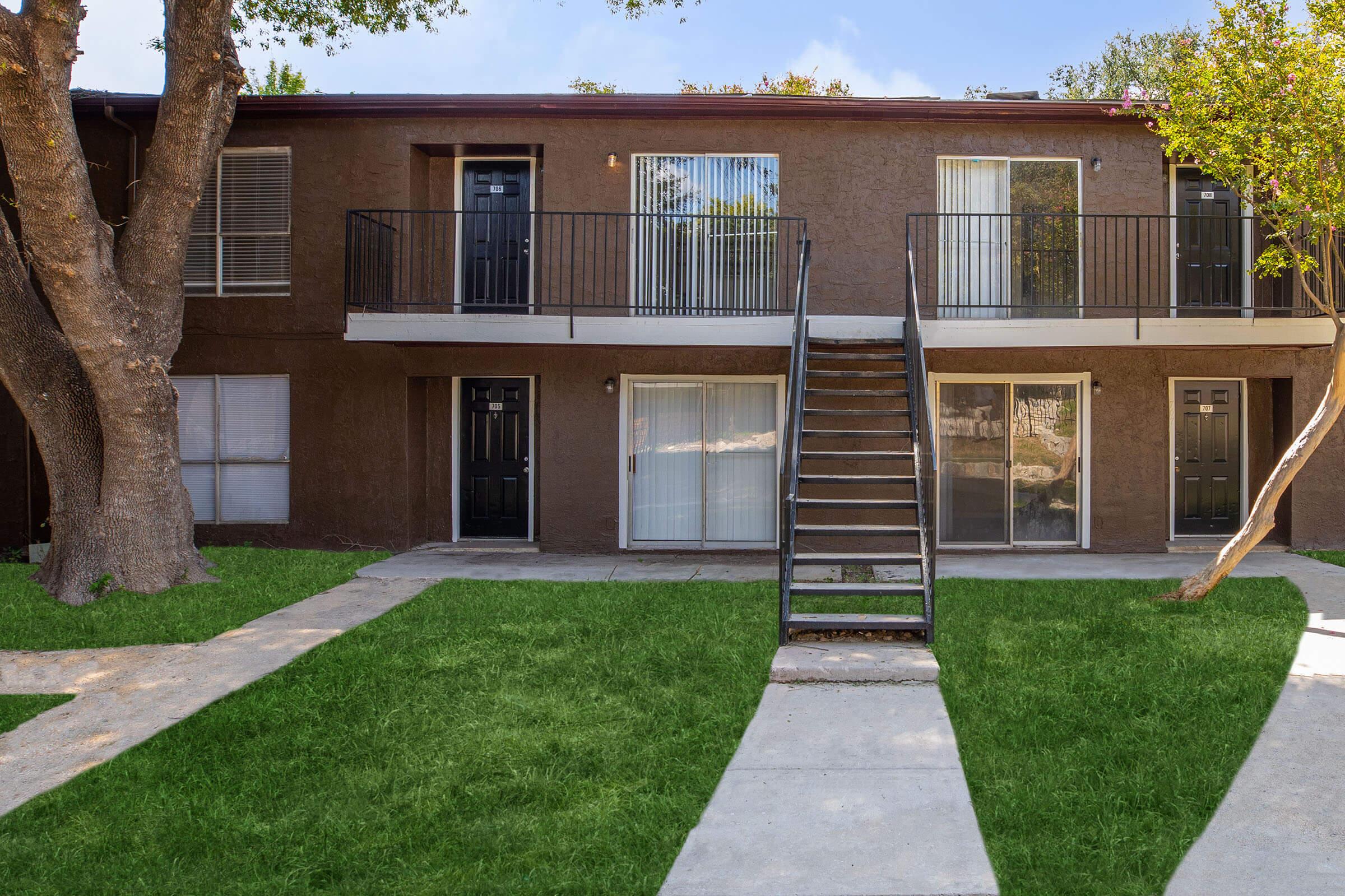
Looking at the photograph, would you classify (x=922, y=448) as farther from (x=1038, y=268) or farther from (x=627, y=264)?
(x=627, y=264)

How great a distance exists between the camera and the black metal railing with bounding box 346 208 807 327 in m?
11.0

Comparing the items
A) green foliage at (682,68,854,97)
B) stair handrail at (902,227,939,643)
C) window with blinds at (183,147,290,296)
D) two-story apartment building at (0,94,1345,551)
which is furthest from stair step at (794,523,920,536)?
green foliage at (682,68,854,97)

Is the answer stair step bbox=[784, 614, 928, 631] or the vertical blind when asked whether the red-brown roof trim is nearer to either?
the vertical blind

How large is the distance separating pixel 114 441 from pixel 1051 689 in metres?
7.53

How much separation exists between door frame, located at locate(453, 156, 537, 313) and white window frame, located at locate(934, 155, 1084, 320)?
15.2ft

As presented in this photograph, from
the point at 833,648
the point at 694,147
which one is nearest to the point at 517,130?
the point at 694,147

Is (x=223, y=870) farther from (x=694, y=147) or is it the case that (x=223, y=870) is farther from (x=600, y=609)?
(x=694, y=147)

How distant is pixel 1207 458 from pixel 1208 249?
8.09 feet

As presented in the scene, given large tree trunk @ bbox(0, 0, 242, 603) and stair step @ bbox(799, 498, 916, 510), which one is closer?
stair step @ bbox(799, 498, 916, 510)

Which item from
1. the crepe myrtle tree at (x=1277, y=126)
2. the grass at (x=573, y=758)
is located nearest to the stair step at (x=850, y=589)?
the grass at (x=573, y=758)

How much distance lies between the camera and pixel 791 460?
7078mm

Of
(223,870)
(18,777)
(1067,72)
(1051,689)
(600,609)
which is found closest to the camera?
(223,870)

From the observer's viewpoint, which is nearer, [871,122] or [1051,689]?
[1051,689]

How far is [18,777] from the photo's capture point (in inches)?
179
